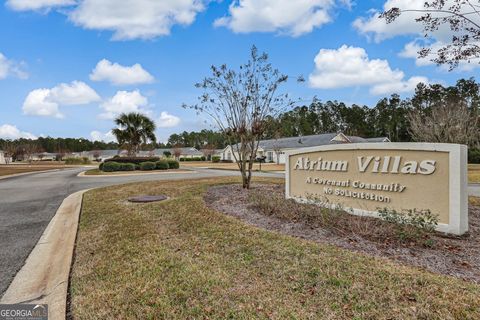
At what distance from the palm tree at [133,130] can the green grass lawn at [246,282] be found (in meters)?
28.5

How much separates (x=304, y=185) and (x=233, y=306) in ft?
16.5

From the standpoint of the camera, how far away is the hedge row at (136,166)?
926 inches

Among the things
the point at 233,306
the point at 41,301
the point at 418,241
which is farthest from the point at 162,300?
the point at 418,241

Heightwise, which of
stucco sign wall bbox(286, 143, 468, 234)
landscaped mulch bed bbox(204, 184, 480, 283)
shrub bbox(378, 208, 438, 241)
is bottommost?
landscaped mulch bed bbox(204, 184, 480, 283)

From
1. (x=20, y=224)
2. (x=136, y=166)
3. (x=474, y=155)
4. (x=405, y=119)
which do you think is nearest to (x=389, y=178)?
(x=20, y=224)

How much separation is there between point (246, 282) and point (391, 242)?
7.88 ft

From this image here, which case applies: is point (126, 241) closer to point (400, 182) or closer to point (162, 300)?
point (162, 300)

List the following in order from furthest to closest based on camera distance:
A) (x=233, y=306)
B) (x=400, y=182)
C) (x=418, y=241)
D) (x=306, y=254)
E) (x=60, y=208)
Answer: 1. (x=60, y=208)
2. (x=400, y=182)
3. (x=418, y=241)
4. (x=306, y=254)
5. (x=233, y=306)

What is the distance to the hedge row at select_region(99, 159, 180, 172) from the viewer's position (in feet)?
77.2

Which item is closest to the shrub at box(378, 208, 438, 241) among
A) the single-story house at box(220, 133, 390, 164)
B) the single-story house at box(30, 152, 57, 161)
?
the single-story house at box(220, 133, 390, 164)

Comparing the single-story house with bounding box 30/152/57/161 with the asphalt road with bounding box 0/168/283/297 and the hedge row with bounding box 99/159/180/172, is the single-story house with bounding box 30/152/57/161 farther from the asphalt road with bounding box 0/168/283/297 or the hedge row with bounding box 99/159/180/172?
the asphalt road with bounding box 0/168/283/297

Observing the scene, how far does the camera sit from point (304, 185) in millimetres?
7605

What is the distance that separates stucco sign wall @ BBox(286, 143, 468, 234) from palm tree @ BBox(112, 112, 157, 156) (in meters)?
27.6

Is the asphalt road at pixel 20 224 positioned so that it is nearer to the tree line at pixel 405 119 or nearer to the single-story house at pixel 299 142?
the tree line at pixel 405 119
